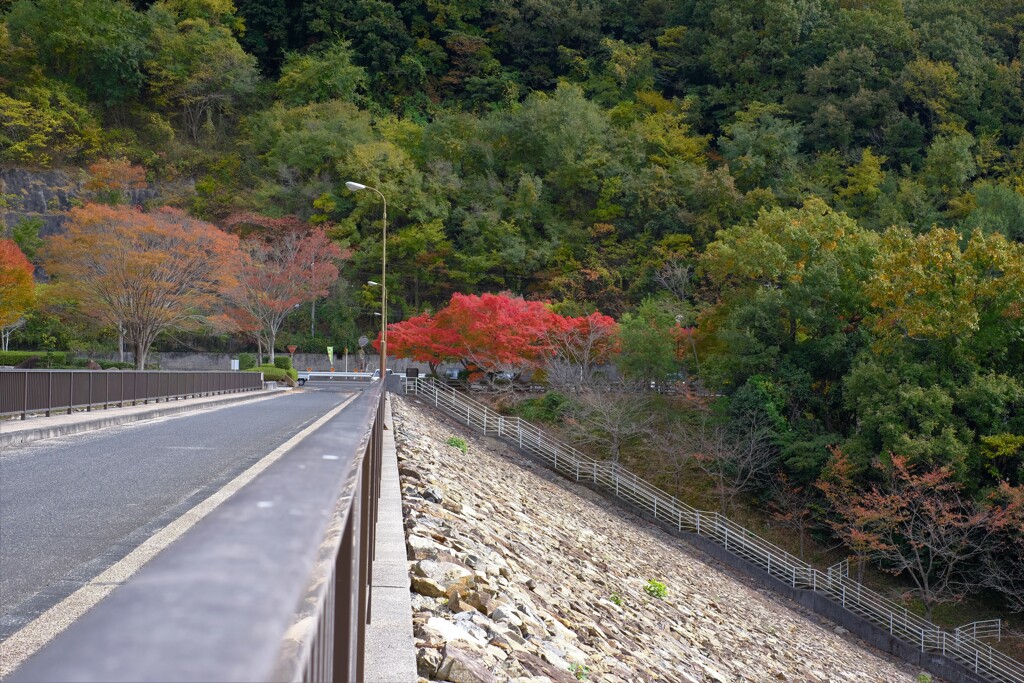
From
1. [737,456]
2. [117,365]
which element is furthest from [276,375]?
[737,456]

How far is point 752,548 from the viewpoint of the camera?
1123 inches

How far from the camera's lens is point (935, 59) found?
61469 millimetres

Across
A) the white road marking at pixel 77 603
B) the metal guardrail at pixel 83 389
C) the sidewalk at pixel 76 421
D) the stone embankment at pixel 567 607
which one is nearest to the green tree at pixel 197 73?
the metal guardrail at pixel 83 389

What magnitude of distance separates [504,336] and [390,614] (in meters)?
35.1

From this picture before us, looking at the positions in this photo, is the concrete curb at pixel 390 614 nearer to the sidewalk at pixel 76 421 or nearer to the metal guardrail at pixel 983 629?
the sidewalk at pixel 76 421

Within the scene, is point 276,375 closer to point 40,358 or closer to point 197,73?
point 40,358

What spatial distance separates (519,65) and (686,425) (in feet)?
177

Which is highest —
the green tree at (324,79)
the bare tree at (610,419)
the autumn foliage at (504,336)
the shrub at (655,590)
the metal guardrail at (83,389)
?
the green tree at (324,79)

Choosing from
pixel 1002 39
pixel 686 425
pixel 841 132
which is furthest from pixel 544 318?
pixel 1002 39

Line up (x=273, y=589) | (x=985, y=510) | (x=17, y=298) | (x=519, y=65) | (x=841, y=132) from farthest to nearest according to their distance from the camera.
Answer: (x=519, y=65)
(x=841, y=132)
(x=17, y=298)
(x=985, y=510)
(x=273, y=589)

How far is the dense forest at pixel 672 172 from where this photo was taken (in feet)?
92.4

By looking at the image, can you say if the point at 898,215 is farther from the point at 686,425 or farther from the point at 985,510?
the point at 985,510

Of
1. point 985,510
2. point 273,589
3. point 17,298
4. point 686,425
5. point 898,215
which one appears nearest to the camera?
point 273,589

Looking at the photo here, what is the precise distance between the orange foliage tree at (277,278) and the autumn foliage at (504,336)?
12446mm
